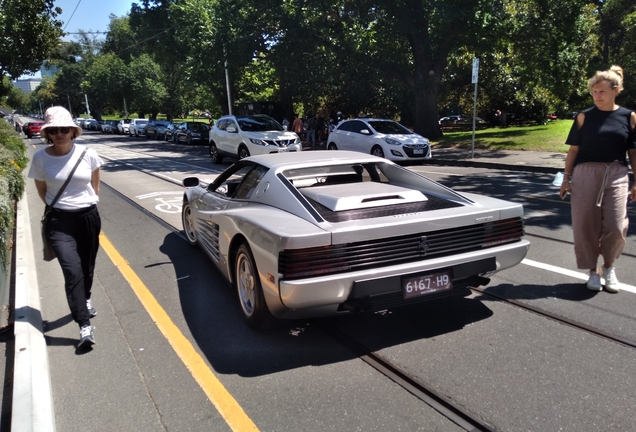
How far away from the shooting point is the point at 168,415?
314 cm

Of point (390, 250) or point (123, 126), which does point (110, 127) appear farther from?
point (390, 250)

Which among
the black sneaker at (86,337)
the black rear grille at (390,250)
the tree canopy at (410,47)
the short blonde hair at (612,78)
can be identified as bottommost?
the black sneaker at (86,337)

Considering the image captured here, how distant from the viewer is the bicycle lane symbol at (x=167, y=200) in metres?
10.1

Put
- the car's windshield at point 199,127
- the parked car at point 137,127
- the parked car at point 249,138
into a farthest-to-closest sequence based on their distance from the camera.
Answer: the parked car at point 137,127
the car's windshield at point 199,127
the parked car at point 249,138

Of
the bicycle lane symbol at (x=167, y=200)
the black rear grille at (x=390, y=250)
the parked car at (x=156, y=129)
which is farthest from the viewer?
the parked car at (x=156, y=129)

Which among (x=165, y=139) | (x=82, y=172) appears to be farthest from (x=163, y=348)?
(x=165, y=139)

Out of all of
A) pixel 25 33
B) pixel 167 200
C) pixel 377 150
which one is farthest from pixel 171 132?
pixel 167 200

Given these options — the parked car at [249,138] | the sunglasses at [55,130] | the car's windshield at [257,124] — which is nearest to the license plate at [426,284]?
the sunglasses at [55,130]

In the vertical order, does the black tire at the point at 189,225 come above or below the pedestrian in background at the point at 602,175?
below

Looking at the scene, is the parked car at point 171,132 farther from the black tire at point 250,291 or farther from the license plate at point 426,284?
the license plate at point 426,284

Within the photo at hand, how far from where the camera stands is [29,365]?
356 centimetres

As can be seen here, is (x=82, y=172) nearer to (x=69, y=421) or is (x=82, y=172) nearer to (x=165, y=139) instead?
(x=69, y=421)

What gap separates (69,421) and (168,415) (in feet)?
1.99

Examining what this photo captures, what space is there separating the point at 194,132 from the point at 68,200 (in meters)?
28.7
